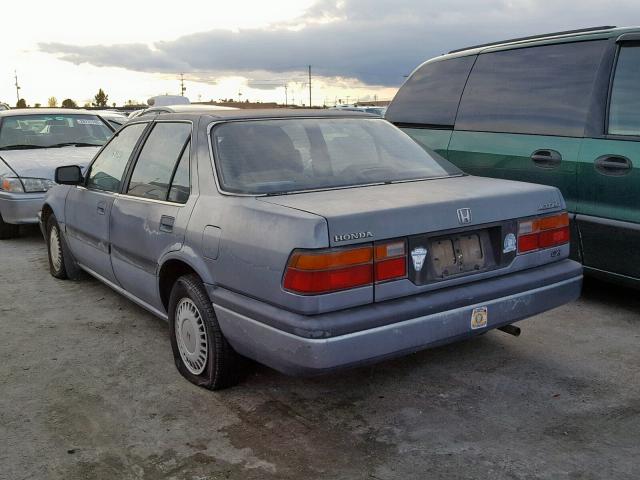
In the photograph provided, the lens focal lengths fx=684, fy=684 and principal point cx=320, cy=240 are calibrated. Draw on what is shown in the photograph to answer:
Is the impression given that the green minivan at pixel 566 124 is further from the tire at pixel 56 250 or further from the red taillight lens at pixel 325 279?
the tire at pixel 56 250

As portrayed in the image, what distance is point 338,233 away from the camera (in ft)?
9.41

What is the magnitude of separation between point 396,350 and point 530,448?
2.30ft

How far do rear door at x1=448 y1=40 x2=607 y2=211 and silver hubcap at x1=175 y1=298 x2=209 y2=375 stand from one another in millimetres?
2763

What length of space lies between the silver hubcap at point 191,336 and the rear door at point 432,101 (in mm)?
2805

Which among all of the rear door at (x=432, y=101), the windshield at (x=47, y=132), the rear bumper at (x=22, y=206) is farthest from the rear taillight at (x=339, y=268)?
the windshield at (x=47, y=132)

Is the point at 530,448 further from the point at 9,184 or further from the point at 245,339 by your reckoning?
the point at 9,184

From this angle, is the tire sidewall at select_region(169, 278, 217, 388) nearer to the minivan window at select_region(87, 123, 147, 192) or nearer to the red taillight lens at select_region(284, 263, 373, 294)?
the red taillight lens at select_region(284, 263, 373, 294)

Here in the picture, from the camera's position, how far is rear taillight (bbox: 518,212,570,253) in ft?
11.4

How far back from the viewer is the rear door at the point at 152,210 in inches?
147

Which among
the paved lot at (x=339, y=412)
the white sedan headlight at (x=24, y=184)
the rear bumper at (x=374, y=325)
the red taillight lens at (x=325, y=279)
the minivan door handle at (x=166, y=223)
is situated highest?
the minivan door handle at (x=166, y=223)

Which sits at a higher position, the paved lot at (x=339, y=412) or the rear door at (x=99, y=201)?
the rear door at (x=99, y=201)

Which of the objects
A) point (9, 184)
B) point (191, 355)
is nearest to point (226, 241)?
point (191, 355)

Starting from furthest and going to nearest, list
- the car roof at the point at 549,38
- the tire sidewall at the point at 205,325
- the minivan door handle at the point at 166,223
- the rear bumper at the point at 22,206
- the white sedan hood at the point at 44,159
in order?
the white sedan hood at the point at 44,159
the rear bumper at the point at 22,206
the car roof at the point at 549,38
the minivan door handle at the point at 166,223
the tire sidewall at the point at 205,325

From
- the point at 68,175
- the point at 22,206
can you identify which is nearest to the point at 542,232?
the point at 68,175
